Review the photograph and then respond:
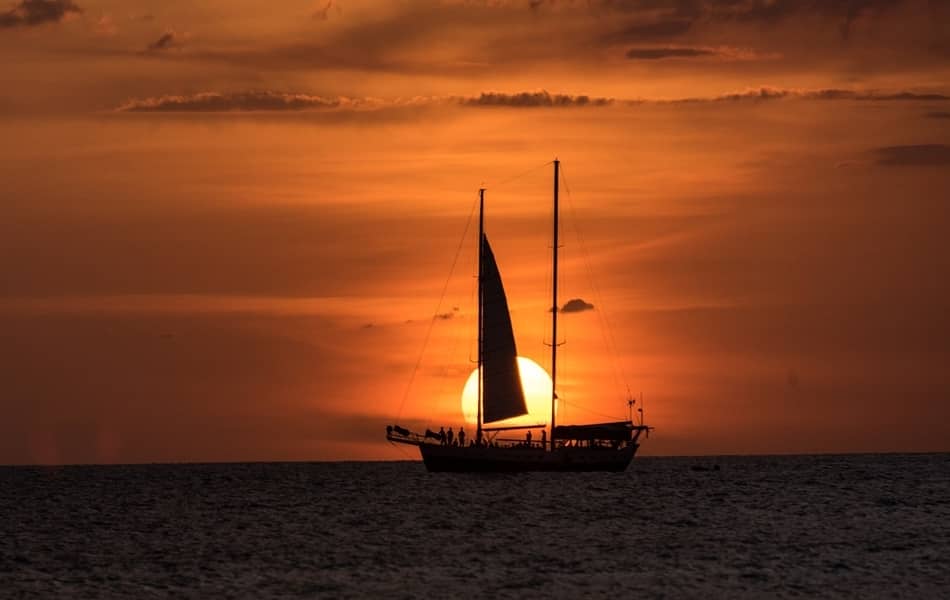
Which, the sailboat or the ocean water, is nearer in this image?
the ocean water

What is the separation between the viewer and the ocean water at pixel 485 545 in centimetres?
7719

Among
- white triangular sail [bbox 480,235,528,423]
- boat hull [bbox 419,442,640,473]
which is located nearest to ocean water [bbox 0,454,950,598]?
boat hull [bbox 419,442,640,473]

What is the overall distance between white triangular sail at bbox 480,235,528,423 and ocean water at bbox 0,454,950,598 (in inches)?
417

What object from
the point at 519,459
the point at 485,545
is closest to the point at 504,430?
the point at 519,459

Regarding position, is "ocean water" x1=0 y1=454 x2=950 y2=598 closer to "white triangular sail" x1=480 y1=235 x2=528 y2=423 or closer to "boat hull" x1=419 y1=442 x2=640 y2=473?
"boat hull" x1=419 y1=442 x2=640 y2=473

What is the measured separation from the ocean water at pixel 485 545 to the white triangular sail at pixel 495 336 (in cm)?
1059

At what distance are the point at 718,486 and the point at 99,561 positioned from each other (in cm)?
10635

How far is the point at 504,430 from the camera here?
159 metres

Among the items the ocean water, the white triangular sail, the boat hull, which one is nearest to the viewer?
the ocean water

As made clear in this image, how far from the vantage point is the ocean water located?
77.2 meters

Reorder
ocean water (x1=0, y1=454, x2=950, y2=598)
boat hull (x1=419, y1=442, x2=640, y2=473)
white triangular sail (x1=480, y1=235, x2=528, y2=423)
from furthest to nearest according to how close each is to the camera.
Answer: boat hull (x1=419, y1=442, x2=640, y2=473), white triangular sail (x1=480, y1=235, x2=528, y2=423), ocean water (x1=0, y1=454, x2=950, y2=598)

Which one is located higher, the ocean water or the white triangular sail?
the white triangular sail

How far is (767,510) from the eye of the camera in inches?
5290

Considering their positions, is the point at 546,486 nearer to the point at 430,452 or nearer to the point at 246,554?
the point at 430,452
